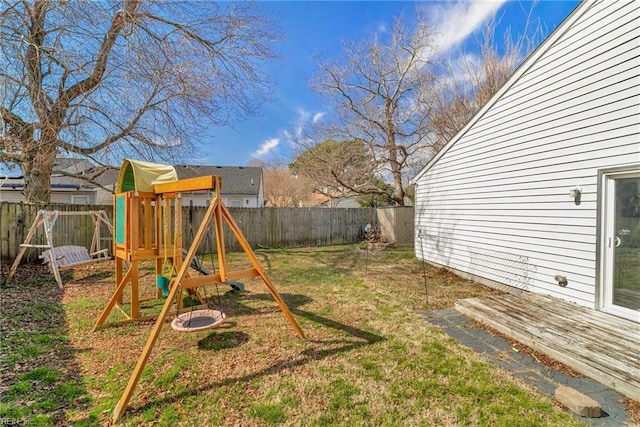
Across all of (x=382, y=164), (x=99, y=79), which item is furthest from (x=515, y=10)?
(x=99, y=79)

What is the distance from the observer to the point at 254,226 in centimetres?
1195

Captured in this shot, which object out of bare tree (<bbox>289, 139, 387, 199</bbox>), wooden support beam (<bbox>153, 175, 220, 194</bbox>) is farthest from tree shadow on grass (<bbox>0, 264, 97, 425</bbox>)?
bare tree (<bbox>289, 139, 387, 199</bbox>)

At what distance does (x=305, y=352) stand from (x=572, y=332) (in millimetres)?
3021

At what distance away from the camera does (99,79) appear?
275 inches

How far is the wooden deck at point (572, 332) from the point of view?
273 cm

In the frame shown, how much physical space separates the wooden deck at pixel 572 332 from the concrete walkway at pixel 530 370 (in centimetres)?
14

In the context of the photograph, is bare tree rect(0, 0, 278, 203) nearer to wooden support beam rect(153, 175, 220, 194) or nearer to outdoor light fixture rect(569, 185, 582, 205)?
wooden support beam rect(153, 175, 220, 194)

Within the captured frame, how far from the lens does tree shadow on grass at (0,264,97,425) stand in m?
2.36

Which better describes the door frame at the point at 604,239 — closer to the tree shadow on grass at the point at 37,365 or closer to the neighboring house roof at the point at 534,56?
the neighboring house roof at the point at 534,56

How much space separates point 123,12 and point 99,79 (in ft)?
5.08

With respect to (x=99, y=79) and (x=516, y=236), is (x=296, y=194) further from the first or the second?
(x=516, y=236)

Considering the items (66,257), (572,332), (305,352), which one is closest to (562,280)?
(572,332)

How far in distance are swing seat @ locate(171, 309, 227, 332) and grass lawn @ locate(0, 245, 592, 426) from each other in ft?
0.98

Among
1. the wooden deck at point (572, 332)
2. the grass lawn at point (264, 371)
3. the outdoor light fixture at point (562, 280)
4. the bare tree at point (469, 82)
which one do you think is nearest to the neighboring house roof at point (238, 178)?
the bare tree at point (469, 82)
